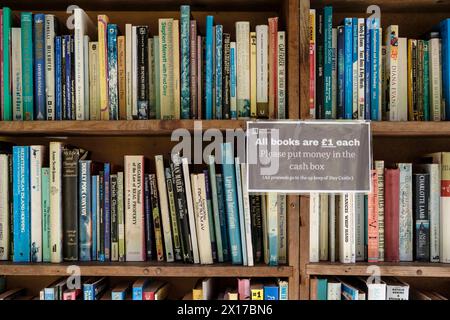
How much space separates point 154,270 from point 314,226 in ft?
1.50

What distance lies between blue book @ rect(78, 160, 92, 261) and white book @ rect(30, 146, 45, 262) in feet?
0.36

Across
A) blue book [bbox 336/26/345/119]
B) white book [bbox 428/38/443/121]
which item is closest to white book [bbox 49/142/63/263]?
blue book [bbox 336/26/345/119]

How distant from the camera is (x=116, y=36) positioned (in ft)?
3.95

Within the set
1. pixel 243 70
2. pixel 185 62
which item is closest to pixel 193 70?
pixel 185 62

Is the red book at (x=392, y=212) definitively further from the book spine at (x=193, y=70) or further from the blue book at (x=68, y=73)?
the blue book at (x=68, y=73)

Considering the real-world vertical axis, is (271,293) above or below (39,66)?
below

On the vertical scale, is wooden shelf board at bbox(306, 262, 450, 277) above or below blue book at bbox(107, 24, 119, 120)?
below

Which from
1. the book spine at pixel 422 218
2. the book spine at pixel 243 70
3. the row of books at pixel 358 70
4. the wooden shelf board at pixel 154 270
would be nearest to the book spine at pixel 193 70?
the book spine at pixel 243 70

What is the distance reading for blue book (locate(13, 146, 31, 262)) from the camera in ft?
3.92

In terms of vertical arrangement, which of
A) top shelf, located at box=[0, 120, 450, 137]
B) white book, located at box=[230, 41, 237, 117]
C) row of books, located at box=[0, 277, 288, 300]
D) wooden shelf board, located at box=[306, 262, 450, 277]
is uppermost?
white book, located at box=[230, 41, 237, 117]

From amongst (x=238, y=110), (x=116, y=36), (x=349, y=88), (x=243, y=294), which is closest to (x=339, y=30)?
(x=349, y=88)

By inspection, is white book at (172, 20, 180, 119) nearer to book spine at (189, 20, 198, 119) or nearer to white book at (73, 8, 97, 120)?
book spine at (189, 20, 198, 119)

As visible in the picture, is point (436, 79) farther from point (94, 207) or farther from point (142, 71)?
point (94, 207)

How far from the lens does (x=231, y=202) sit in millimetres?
1179
